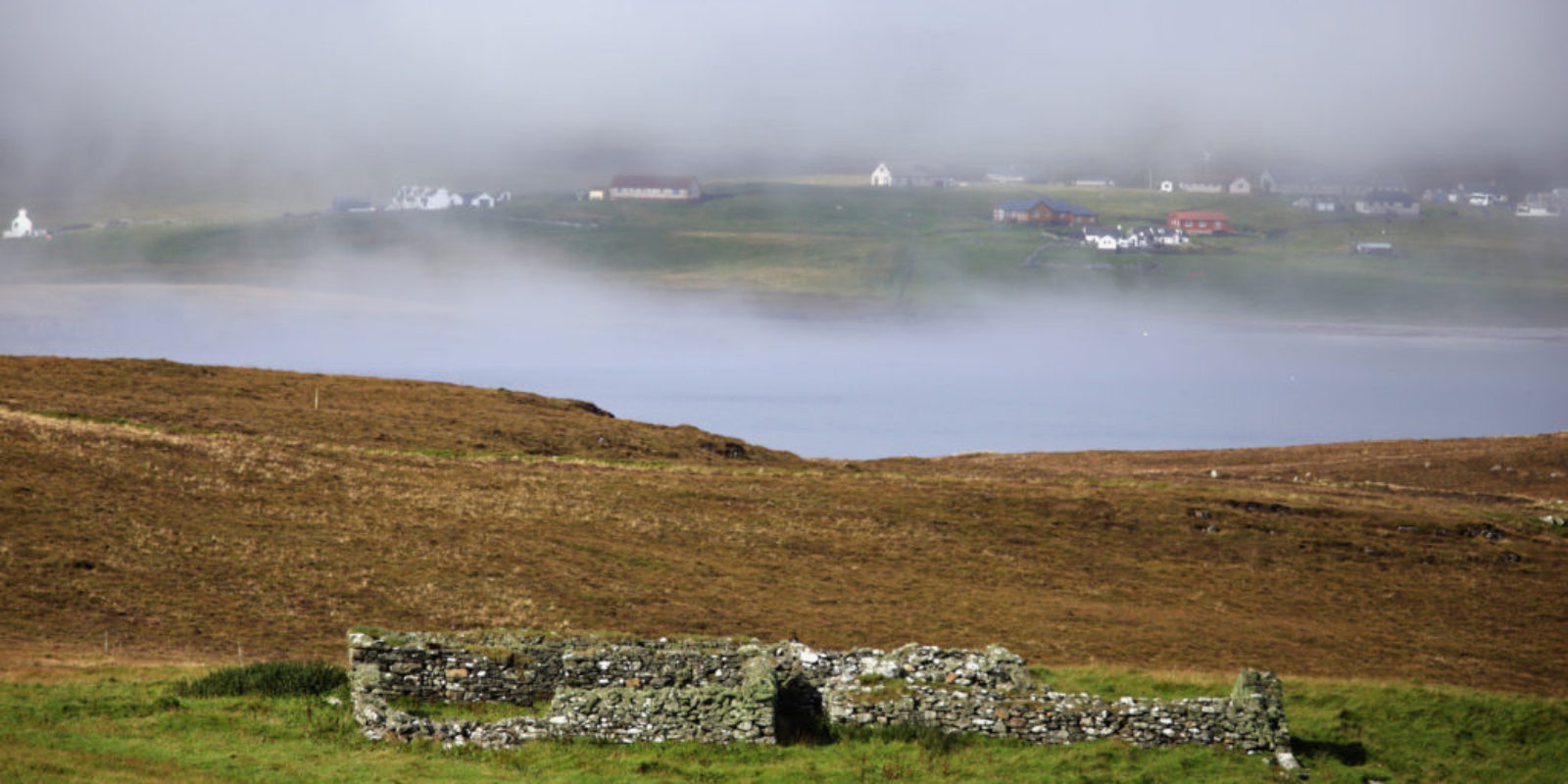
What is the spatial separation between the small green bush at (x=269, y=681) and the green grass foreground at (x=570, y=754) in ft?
0.98

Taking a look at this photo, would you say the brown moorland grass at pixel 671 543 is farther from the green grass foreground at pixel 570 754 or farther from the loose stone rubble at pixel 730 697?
the loose stone rubble at pixel 730 697

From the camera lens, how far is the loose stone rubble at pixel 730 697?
18500 mm

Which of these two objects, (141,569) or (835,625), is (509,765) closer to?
(835,625)

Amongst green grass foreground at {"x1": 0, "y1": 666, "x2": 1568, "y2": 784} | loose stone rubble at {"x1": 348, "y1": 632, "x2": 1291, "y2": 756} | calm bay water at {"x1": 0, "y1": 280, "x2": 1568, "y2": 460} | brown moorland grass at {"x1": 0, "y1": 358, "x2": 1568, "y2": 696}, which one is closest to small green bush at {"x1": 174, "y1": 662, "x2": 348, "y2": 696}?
green grass foreground at {"x1": 0, "y1": 666, "x2": 1568, "y2": 784}

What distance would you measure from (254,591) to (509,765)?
15.4m

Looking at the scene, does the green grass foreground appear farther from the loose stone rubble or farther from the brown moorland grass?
the brown moorland grass

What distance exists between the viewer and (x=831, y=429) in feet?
437

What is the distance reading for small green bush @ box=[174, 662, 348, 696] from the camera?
20375 millimetres

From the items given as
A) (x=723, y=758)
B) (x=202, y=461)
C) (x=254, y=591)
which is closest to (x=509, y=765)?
(x=723, y=758)

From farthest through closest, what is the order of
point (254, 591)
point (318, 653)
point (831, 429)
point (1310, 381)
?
point (1310, 381) → point (831, 429) → point (254, 591) → point (318, 653)

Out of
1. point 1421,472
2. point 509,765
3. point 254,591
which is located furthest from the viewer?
point 1421,472

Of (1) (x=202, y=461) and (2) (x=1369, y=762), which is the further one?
(1) (x=202, y=461)

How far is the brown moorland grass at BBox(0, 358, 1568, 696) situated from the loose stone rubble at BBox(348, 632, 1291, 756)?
7124mm

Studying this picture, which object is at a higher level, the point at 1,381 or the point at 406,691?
the point at 1,381
